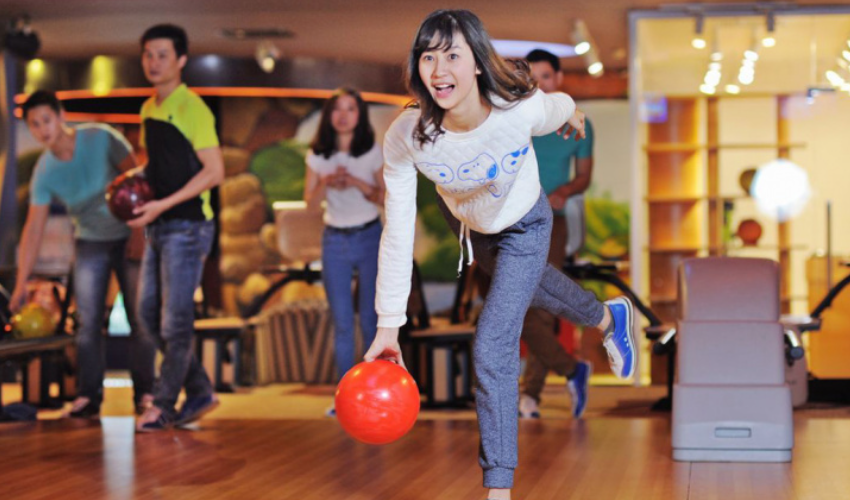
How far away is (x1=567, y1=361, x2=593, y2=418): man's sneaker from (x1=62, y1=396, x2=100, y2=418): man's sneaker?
7.37ft

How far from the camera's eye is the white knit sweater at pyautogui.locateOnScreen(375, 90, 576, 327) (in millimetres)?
3080

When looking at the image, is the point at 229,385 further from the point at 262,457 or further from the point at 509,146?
the point at 509,146

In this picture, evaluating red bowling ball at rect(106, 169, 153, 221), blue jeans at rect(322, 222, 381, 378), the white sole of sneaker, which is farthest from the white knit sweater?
blue jeans at rect(322, 222, 381, 378)

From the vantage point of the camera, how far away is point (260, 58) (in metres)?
9.52

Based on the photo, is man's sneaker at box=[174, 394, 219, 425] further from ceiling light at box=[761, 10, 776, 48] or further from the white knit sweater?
ceiling light at box=[761, 10, 776, 48]

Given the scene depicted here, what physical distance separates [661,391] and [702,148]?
212 centimetres

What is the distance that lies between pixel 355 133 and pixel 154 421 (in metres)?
1.68

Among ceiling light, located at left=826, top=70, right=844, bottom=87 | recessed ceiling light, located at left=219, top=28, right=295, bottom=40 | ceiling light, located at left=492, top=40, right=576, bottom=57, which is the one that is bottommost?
ceiling light, located at left=826, top=70, right=844, bottom=87

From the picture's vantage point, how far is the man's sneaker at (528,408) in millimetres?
5573

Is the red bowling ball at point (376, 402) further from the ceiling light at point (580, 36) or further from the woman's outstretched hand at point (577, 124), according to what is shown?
the ceiling light at point (580, 36)

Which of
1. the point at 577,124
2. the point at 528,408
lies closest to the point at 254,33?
the point at 528,408

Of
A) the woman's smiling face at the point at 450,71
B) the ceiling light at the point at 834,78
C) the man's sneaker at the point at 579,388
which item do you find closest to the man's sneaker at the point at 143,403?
the man's sneaker at the point at 579,388

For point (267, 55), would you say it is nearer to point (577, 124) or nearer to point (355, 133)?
point (355, 133)

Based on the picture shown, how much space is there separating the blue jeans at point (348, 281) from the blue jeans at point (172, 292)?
2.35 feet
